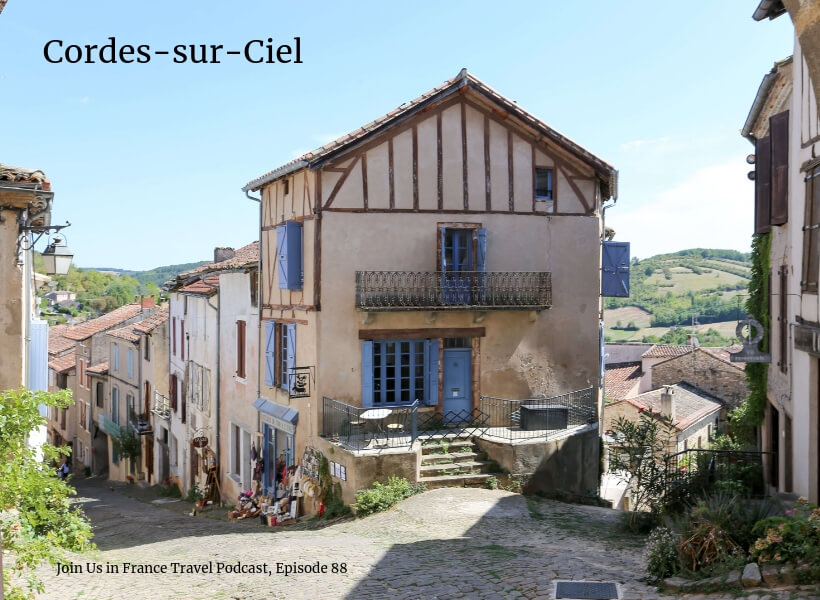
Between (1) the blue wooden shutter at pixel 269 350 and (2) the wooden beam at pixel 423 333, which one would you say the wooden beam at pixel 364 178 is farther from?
(1) the blue wooden shutter at pixel 269 350

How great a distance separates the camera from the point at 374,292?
17.6 metres

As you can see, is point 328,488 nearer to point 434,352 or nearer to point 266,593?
point 434,352

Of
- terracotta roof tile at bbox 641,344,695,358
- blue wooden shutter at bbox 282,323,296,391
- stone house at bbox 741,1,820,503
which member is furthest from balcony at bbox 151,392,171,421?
terracotta roof tile at bbox 641,344,695,358

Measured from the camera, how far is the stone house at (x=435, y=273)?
57.4 feet

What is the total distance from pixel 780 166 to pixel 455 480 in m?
8.16

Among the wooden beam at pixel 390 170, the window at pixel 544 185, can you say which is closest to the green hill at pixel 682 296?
the window at pixel 544 185

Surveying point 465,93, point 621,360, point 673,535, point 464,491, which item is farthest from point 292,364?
point 621,360

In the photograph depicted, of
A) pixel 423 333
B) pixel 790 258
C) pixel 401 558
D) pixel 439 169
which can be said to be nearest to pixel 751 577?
pixel 401 558

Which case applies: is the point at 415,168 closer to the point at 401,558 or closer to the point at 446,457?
the point at 446,457

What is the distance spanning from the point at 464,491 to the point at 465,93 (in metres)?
8.50

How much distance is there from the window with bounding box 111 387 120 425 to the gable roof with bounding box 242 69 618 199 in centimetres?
2224

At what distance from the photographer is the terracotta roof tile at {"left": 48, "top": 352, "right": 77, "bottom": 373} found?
44844 millimetres

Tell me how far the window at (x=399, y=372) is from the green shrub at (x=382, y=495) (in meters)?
2.54

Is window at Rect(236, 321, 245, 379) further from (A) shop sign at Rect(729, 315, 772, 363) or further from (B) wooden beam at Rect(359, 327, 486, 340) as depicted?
(A) shop sign at Rect(729, 315, 772, 363)
